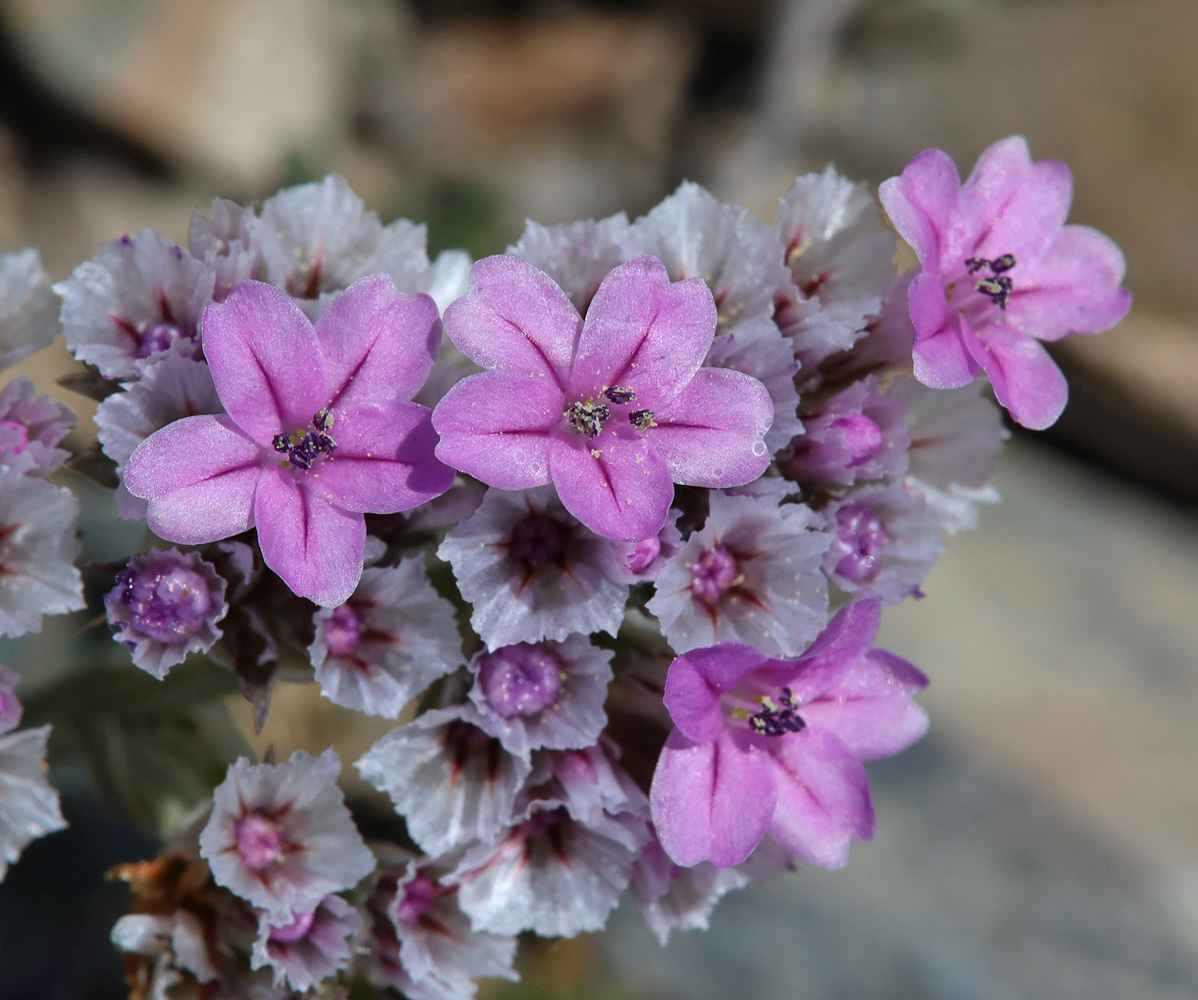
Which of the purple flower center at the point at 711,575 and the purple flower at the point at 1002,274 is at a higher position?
the purple flower at the point at 1002,274

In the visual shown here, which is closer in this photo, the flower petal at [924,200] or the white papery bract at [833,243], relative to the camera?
the flower petal at [924,200]

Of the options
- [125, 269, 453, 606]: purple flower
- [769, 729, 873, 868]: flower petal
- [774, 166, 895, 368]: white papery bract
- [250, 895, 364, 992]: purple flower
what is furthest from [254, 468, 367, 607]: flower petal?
[774, 166, 895, 368]: white papery bract

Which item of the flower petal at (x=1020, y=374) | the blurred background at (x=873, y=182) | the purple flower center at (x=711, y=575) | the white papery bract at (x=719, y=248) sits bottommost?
the blurred background at (x=873, y=182)

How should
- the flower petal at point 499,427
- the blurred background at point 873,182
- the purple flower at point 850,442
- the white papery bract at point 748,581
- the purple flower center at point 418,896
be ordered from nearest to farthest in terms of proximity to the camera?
1. the flower petal at point 499,427
2. the white papery bract at point 748,581
3. the purple flower at point 850,442
4. the purple flower center at point 418,896
5. the blurred background at point 873,182

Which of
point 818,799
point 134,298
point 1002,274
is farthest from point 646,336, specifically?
point 134,298

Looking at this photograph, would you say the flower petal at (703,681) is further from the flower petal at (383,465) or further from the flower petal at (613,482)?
the flower petal at (383,465)

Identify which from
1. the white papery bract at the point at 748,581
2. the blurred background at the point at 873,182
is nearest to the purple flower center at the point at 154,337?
the white papery bract at the point at 748,581

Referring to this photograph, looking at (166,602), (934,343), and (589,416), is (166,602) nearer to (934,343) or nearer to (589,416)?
(589,416)

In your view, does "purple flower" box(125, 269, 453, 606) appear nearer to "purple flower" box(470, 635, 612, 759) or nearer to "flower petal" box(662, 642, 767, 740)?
"purple flower" box(470, 635, 612, 759)

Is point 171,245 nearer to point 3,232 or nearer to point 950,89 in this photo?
point 3,232
